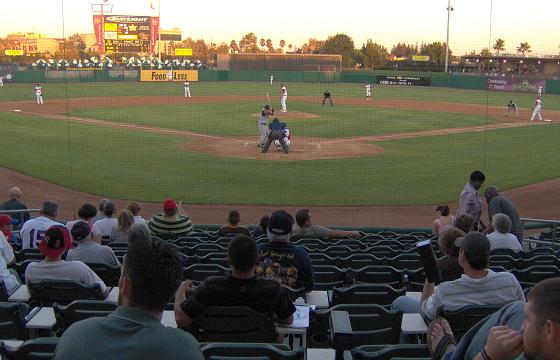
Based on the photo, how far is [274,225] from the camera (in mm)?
5582

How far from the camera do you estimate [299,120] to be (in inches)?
1300

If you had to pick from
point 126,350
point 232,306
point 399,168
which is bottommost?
point 399,168

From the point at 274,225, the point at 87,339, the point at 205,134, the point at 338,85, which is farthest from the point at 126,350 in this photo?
the point at 338,85

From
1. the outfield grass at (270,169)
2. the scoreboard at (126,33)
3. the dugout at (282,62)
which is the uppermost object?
the scoreboard at (126,33)

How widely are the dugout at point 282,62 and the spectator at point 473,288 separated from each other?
6197 centimetres

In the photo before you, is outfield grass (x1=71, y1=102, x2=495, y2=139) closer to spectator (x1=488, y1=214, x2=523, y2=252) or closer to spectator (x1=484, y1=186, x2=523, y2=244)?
spectator (x1=484, y1=186, x2=523, y2=244)

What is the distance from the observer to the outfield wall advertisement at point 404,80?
57.1 m

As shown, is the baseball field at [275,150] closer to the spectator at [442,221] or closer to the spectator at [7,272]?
the spectator at [442,221]

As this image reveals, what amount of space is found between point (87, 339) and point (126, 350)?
156mm

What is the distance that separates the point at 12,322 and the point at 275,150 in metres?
18.9

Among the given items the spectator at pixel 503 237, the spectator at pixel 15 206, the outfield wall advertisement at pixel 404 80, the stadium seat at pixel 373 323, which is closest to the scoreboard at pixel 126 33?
the outfield wall advertisement at pixel 404 80

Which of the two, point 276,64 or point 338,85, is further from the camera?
point 276,64

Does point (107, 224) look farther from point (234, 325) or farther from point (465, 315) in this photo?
point (465, 315)

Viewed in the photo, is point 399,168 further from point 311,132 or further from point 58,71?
point 58,71
